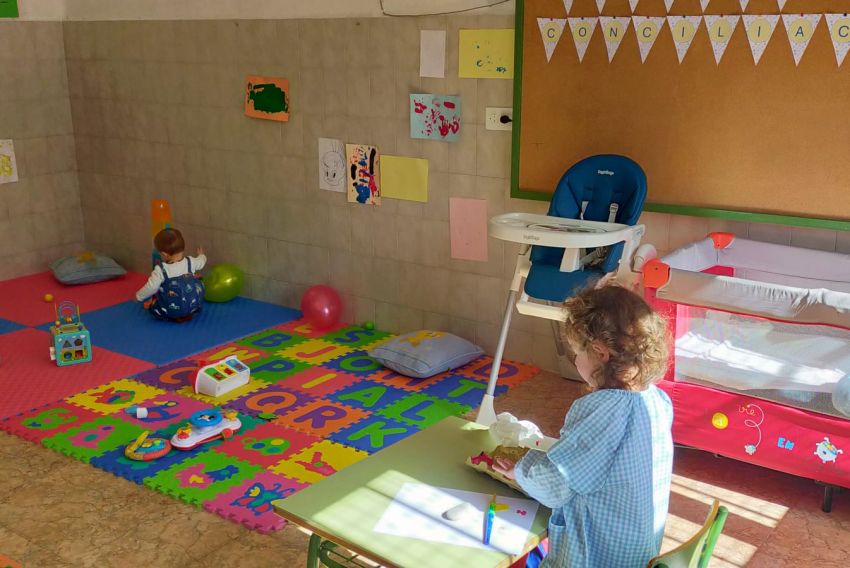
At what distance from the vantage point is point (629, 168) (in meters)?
3.66

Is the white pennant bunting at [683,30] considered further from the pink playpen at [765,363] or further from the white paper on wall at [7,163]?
the white paper on wall at [7,163]

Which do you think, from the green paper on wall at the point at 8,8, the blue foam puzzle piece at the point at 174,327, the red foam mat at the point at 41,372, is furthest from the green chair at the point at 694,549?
the green paper on wall at the point at 8,8

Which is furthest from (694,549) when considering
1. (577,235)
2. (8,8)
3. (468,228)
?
(8,8)

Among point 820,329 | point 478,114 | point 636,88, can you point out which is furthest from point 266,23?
point 820,329

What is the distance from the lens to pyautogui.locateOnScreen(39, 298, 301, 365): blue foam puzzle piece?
469cm

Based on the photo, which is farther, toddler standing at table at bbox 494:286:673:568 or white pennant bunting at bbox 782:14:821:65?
white pennant bunting at bbox 782:14:821:65

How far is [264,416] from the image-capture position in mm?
3848

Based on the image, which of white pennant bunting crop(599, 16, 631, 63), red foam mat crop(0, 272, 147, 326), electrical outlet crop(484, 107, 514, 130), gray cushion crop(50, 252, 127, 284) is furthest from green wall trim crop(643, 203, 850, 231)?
gray cushion crop(50, 252, 127, 284)

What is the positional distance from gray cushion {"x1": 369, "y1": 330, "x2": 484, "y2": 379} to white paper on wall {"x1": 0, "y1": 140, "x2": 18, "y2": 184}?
2980mm

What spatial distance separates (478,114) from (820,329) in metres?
1.94

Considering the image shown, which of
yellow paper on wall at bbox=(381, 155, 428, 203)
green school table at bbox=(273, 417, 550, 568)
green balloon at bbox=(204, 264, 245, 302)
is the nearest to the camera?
green school table at bbox=(273, 417, 550, 568)

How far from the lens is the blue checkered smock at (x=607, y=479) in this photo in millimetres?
1827

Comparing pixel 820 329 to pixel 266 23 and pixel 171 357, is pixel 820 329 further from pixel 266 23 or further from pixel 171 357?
pixel 266 23

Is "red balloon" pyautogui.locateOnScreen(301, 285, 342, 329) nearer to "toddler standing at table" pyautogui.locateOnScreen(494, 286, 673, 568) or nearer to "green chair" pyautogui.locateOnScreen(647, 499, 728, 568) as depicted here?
"toddler standing at table" pyautogui.locateOnScreen(494, 286, 673, 568)
